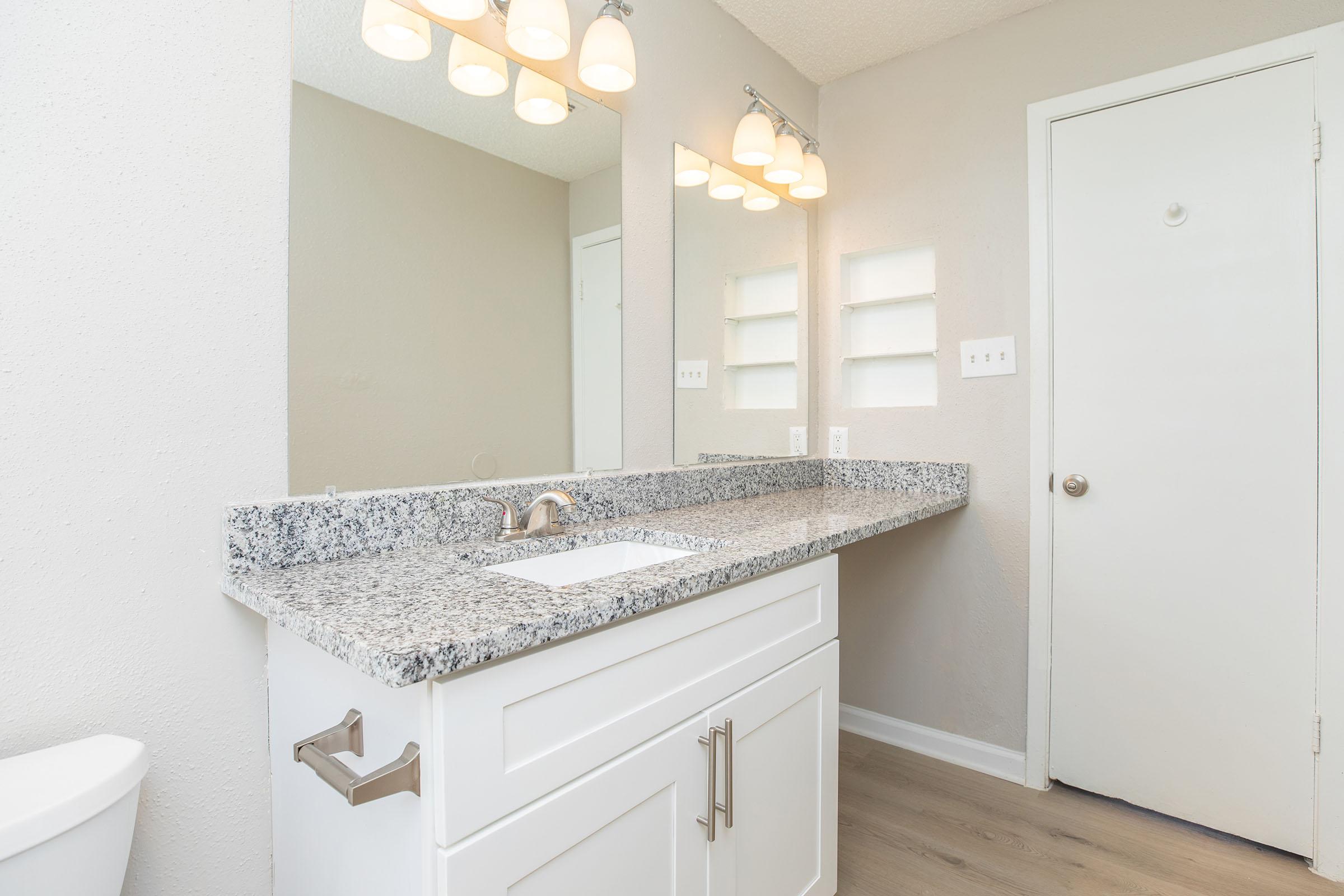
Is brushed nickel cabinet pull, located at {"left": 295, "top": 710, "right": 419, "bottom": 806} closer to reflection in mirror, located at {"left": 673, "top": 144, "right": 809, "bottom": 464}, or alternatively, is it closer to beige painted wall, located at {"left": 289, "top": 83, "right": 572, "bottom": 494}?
beige painted wall, located at {"left": 289, "top": 83, "right": 572, "bottom": 494}

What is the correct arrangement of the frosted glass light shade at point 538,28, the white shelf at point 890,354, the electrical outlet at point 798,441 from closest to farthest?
the frosted glass light shade at point 538,28
the white shelf at point 890,354
the electrical outlet at point 798,441

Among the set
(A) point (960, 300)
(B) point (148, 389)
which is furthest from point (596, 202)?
(A) point (960, 300)

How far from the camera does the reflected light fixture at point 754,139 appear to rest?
1988 millimetres

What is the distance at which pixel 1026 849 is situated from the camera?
5.63 feet

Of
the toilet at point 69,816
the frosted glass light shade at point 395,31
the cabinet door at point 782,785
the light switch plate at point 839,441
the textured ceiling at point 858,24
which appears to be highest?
the textured ceiling at point 858,24

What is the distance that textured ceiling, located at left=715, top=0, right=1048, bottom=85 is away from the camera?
78.1 inches

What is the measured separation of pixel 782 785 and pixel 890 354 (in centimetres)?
150

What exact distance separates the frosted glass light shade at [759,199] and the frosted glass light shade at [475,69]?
3.11 ft

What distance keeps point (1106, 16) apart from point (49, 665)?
2.72 m

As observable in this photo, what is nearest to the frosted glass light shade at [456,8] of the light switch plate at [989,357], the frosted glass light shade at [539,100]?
the frosted glass light shade at [539,100]

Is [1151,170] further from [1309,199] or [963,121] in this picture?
[963,121]

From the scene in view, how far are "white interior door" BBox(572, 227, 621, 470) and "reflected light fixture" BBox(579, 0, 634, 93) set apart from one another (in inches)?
12.7

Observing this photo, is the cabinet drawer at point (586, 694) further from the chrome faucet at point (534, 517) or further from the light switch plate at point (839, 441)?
the light switch plate at point (839, 441)

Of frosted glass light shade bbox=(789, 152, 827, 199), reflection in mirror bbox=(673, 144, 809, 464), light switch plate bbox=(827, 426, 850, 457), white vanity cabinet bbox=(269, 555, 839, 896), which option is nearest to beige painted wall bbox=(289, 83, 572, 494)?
white vanity cabinet bbox=(269, 555, 839, 896)
